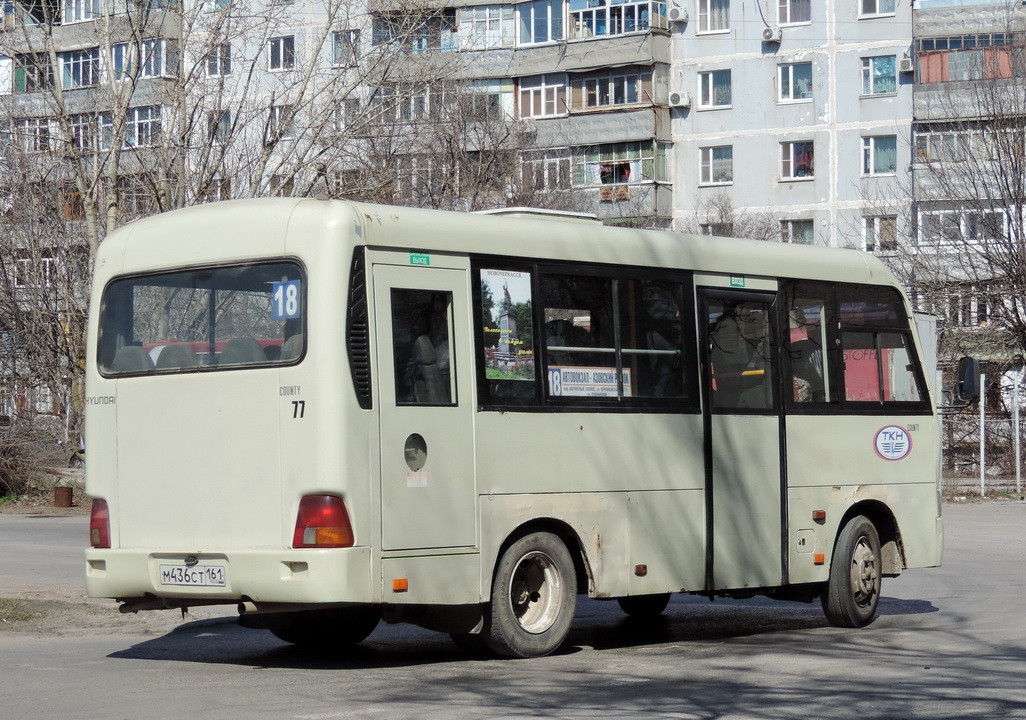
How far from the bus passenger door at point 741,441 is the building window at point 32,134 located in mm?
13820

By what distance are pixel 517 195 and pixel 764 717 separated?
3951cm

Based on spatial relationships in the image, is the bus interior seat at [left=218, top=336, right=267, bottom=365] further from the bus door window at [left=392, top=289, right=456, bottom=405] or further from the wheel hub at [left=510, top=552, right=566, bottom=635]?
the wheel hub at [left=510, top=552, right=566, bottom=635]

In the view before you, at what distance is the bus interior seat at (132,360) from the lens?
10.7 meters

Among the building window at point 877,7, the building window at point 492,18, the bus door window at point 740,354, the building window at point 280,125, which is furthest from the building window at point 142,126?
the building window at point 877,7

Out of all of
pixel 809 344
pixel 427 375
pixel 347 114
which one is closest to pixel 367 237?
pixel 427 375

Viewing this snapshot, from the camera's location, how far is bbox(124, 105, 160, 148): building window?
23.7m

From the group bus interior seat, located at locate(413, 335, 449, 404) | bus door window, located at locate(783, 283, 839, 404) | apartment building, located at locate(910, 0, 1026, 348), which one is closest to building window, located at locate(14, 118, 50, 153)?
bus door window, located at locate(783, 283, 839, 404)

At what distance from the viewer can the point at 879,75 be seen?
59594 millimetres

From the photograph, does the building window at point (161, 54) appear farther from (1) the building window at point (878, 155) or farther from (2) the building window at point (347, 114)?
(1) the building window at point (878, 155)

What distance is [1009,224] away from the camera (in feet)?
138

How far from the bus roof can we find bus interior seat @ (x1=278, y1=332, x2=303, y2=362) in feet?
1.73

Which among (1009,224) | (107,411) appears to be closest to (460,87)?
(1009,224)

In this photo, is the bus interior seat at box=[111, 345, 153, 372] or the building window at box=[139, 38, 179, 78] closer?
the bus interior seat at box=[111, 345, 153, 372]

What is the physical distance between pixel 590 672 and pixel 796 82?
5304cm
